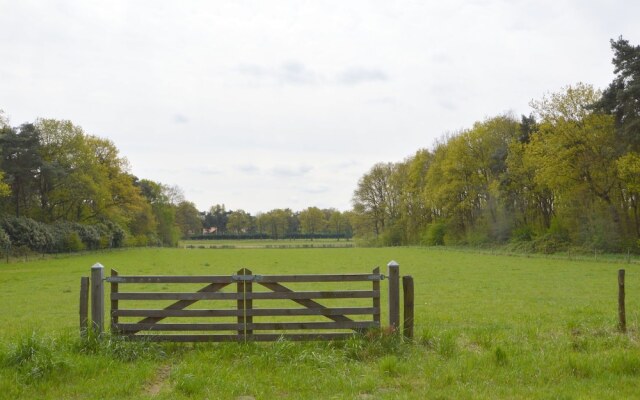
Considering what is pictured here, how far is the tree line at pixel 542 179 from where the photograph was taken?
4491 centimetres

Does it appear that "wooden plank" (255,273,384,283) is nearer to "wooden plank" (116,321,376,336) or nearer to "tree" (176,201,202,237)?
"wooden plank" (116,321,376,336)

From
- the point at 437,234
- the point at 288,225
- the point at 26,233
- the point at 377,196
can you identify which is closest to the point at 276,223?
the point at 288,225

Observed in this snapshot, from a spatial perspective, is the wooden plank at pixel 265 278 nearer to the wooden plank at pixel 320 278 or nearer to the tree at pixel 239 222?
the wooden plank at pixel 320 278

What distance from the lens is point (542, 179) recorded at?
2048 inches

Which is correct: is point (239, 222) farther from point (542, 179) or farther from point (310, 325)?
point (310, 325)

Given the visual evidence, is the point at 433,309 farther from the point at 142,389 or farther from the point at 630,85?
the point at 630,85

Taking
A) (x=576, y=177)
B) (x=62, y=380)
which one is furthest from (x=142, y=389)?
(x=576, y=177)

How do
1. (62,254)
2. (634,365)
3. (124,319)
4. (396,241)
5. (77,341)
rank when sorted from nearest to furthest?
(634,365) < (77,341) < (124,319) < (62,254) < (396,241)

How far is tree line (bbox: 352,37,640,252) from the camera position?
4491 cm

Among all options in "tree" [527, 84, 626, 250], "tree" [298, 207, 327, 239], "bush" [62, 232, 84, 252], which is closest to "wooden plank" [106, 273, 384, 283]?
"tree" [527, 84, 626, 250]

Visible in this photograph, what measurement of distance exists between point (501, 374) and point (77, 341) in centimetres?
724

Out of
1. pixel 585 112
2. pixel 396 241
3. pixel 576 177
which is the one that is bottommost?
pixel 396 241

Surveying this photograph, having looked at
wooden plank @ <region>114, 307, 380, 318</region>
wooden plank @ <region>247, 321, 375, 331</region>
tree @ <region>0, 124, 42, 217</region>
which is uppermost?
tree @ <region>0, 124, 42, 217</region>

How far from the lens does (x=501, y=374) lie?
803 cm
